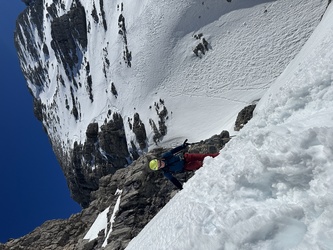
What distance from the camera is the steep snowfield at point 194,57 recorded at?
33.8 m

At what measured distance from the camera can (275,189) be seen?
5898 millimetres

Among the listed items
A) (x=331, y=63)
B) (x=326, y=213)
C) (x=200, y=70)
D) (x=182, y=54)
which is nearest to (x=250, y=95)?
(x=200, y=70)

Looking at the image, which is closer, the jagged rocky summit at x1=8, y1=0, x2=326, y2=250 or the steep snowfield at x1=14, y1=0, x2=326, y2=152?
the jagged rocky summit at x1=8, y1=0, x2=326, y2=250

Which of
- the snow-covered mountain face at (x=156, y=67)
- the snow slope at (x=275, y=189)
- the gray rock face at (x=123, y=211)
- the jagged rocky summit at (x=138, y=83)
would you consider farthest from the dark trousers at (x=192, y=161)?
the snow-covered mountain face at (x=156, y=67)

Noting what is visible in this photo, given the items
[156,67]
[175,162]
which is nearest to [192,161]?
[175,162]

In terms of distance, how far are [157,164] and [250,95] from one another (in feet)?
73.6

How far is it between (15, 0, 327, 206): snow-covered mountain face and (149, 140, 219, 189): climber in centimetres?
1563

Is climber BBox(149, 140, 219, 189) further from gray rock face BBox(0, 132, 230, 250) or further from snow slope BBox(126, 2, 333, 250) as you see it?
gray rock face BBox(0, 132, 230, 250)

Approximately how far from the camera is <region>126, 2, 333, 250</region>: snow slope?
16.2 ft

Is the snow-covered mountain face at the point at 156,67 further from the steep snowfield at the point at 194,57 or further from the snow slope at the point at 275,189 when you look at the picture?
the snow slope at the point at 275,189

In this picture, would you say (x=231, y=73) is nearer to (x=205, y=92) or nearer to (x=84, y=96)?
(x=205, y=92)

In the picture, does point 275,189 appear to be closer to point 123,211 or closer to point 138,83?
point 123,211

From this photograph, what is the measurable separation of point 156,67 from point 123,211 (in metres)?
26.9

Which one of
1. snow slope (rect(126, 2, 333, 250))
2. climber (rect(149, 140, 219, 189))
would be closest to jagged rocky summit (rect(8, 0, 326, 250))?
climber (rect(149, 140, 219, 189))
